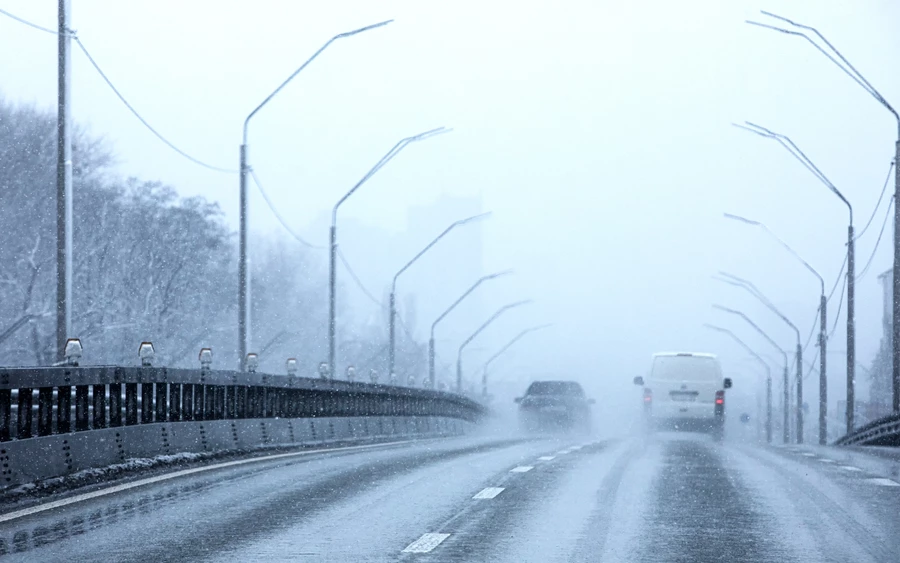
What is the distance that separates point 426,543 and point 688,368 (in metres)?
30.4

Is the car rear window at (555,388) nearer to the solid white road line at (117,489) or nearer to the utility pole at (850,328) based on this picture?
the utility pole at (850,328)

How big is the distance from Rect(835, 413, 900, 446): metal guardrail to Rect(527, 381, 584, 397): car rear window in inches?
565

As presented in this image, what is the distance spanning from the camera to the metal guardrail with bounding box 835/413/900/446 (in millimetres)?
27969

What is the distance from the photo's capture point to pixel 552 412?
46156 mm

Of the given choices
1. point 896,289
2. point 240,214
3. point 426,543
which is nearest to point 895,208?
point 896,289

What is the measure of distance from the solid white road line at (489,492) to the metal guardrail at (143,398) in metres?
3.63

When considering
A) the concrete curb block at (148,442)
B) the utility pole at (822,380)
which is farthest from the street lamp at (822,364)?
the concrete curb block at (148,442)

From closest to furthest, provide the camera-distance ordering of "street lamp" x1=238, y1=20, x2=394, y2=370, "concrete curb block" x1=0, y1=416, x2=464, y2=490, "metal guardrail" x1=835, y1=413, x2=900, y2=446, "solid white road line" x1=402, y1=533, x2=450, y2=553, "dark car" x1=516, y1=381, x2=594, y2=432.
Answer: "solid white road line" x1=402, y1=533, x2=450, y2=553, "concrete curb block" x1=0, y1=416, x2=464, y2=490, "street lamp" x1=238, y1=20, x2=394, y2=370, "metal guardrail" x1=835, y1=413, x2=900, y2=446, "dark car" x1=516, y1=381, x2=594, y2=432

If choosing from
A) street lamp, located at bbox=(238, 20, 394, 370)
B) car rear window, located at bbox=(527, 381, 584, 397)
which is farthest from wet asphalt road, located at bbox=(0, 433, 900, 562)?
car rear window, located at bbox=(527, 381, 584, 397)

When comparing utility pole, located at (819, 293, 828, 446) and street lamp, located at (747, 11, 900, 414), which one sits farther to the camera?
utility pole, located at (819, 293, 828, 446)

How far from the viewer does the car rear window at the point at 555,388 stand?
47719 mm

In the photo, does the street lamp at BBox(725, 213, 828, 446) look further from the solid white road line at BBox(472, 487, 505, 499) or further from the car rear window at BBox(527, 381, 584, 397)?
the solid white road line at BBox(472, 487, 505, 499)

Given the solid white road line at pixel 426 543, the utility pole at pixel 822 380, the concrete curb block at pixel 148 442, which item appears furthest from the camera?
the utility pole at pixel 822 380

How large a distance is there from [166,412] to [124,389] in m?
1.23
